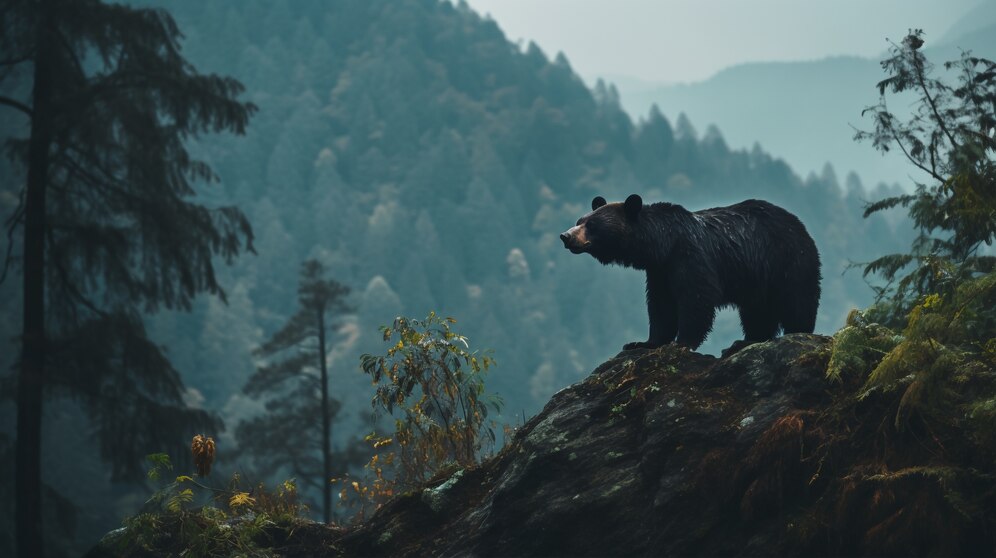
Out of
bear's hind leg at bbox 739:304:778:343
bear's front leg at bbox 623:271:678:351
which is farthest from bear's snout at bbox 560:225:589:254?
bear's hind leg at bbox 739:304:778:343

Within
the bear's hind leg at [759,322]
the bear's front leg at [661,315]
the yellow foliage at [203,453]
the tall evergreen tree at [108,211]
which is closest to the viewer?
the yellow foliage at [203,453]

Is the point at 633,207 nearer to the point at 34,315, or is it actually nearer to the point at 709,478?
the point at 709,478

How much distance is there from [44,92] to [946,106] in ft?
39.7

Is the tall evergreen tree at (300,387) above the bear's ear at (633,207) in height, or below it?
above

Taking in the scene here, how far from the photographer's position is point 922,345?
651 cm

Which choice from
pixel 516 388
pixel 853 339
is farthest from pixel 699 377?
pixel 516 388

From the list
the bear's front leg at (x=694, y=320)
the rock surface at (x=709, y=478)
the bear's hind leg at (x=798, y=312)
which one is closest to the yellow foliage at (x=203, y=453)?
the rock surface at (x=709, y=478)

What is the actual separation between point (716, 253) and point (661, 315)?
71 cm

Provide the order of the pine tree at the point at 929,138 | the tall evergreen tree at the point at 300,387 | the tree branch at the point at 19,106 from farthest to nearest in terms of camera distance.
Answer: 1. the tall evergreen tree at the point at 300,387
2. the tree branch at the point at 19,106
3. the pine tree at the point at 929,138

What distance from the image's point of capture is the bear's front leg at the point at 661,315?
29.8 ft

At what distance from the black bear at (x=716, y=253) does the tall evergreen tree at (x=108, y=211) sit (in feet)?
27.5

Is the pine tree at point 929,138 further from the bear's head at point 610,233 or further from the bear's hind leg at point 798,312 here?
the bear's head at point 610,233

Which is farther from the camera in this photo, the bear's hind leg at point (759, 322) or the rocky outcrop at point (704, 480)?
the bear's hind leg at point (759, 322)

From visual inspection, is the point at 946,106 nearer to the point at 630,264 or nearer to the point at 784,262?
the point at 784,262
